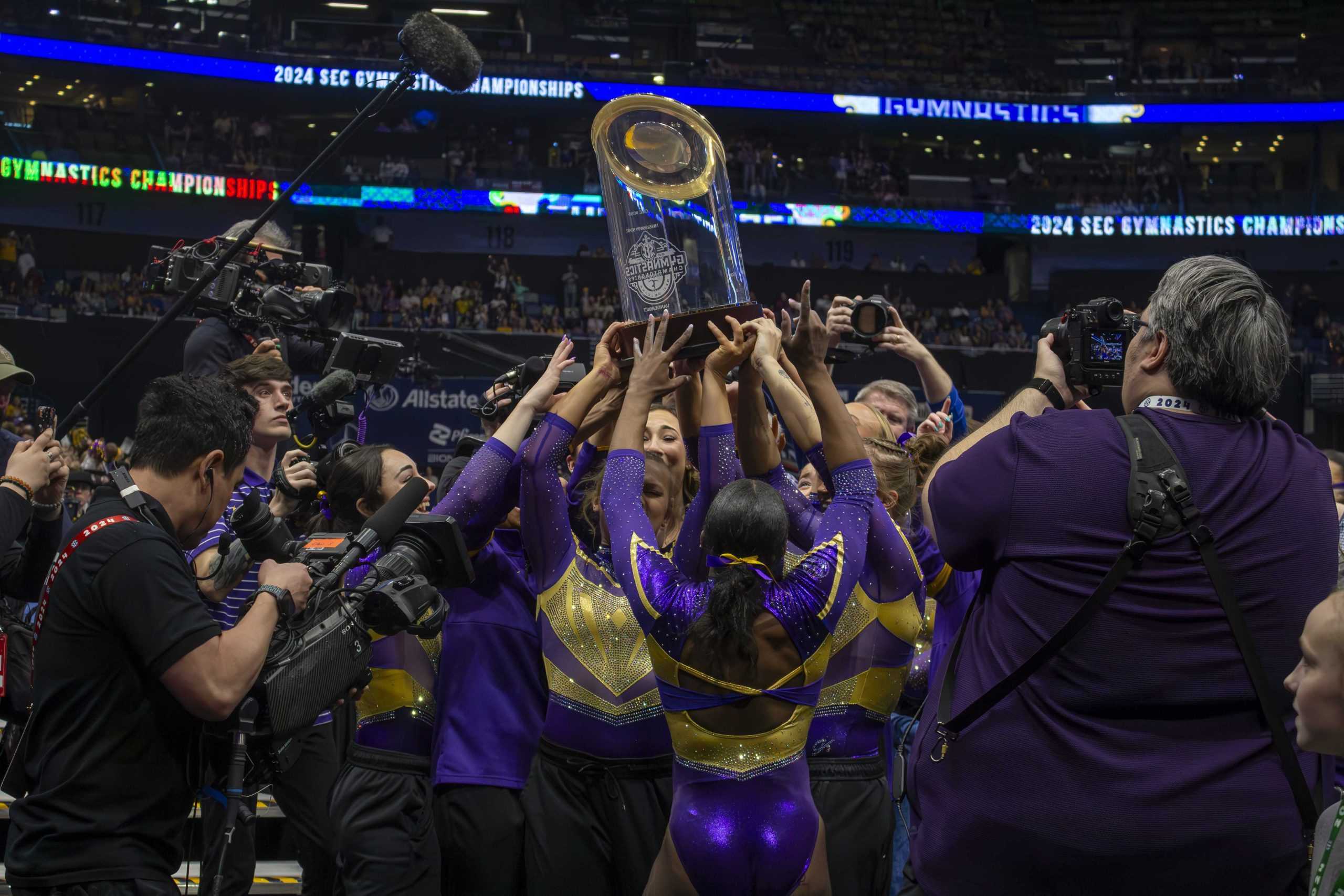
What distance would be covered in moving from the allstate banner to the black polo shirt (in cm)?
1420

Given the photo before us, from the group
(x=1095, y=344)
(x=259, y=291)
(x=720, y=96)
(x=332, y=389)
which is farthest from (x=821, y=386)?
(x=720, y=96)

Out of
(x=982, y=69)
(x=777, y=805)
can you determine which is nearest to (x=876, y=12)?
(x=982, y=69)

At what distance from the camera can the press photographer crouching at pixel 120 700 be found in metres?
2.52

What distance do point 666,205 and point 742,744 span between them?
1562 mm

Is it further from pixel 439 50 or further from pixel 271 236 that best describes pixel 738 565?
pixel 271 236

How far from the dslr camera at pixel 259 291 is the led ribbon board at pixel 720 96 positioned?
21.6 meters

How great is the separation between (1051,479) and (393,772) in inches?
86.5

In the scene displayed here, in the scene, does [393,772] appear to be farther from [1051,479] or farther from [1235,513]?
[1235,513]

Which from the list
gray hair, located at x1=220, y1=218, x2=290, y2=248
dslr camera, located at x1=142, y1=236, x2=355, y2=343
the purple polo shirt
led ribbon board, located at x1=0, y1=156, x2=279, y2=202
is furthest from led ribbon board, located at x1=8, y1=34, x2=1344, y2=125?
the purple polo shirt

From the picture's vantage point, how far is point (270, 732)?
2.62 meters

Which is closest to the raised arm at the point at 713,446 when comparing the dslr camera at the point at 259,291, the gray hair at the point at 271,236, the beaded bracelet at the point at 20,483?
the beaded bracelet at the point at 20,483

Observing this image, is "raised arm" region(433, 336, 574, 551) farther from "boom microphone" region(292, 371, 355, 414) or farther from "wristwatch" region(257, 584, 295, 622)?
"boom microphone" region(292, 371, 355, 414)

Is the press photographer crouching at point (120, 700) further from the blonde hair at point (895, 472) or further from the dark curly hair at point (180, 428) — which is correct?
the blonde hair at point (895, 472)

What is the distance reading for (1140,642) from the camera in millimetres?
2129
